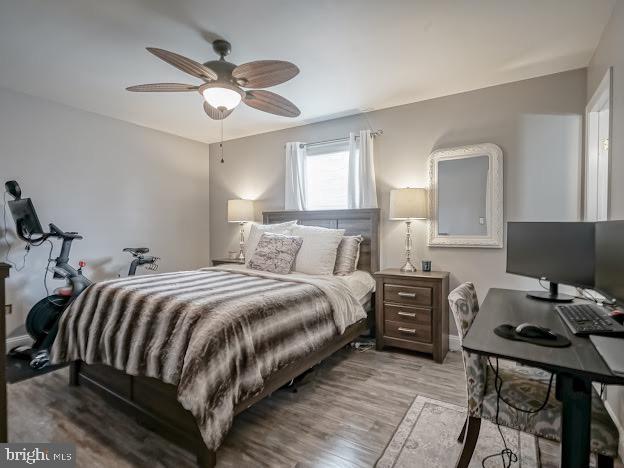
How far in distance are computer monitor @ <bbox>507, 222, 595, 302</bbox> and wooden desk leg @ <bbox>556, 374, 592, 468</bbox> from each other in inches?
38.5

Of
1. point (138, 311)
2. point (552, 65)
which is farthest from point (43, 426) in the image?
point (552, 65)

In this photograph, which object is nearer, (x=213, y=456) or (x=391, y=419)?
(x=213, y=456)

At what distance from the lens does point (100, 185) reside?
378 centimetres

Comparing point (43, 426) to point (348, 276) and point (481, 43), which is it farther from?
point (481, 43)

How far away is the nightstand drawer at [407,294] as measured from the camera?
2944 millimetres

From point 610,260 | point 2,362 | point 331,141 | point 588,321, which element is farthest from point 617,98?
point 2,362

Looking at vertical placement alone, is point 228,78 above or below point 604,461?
above

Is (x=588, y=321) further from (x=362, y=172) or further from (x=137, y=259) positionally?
(x=137, y=259)

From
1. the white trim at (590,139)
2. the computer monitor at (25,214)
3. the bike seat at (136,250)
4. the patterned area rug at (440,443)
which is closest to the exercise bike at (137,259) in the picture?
the bike seat at (136,250)

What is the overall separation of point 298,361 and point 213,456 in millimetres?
768

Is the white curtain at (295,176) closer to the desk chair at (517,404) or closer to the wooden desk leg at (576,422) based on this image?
the desk chair at (517,404)

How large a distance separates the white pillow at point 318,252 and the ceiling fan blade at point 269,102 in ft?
4.04

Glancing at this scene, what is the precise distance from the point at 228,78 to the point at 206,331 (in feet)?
5.57

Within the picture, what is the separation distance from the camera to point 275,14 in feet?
6.68
